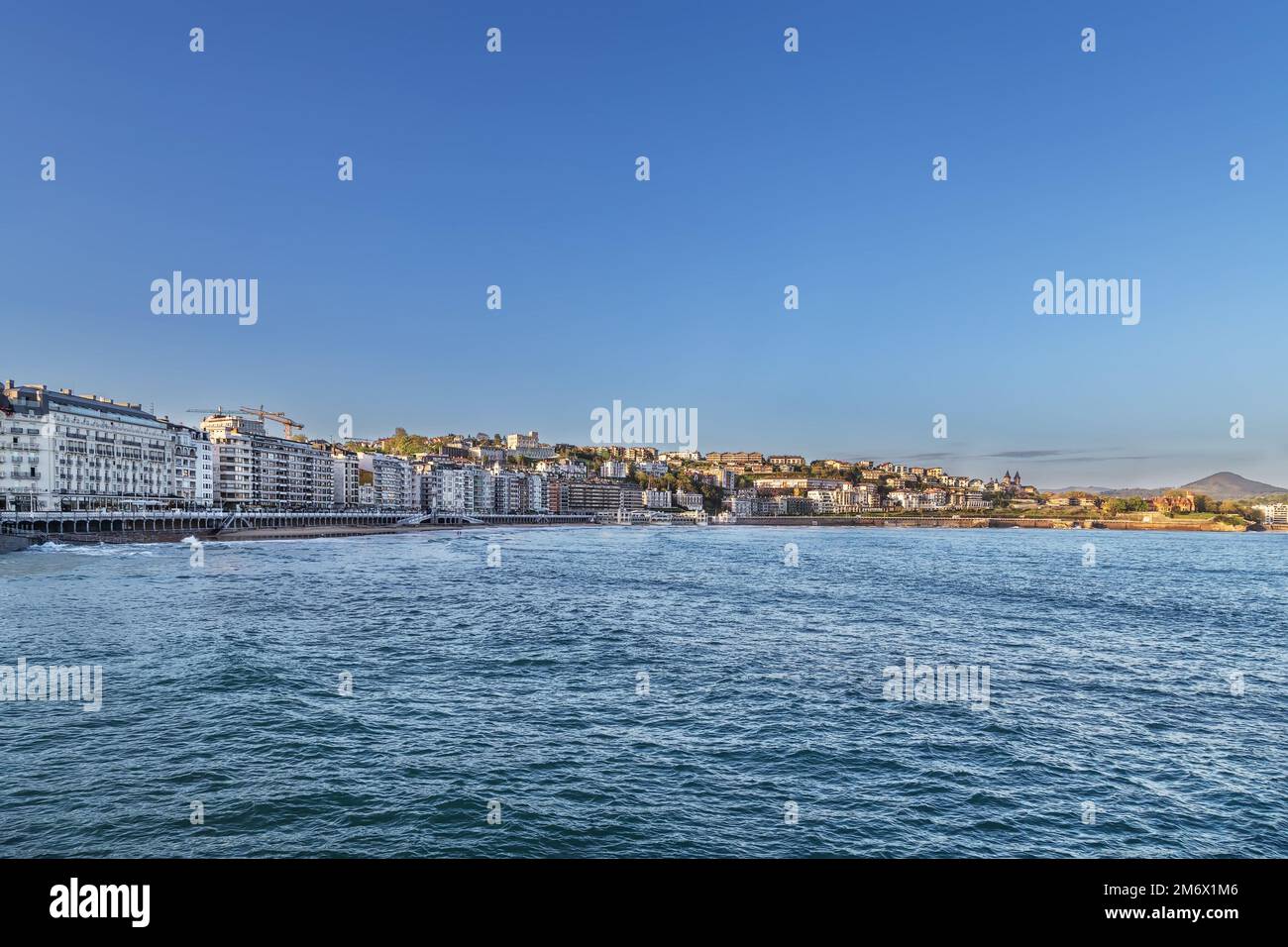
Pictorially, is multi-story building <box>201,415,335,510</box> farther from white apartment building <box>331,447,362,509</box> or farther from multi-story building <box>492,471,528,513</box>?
multi-story building <box>492,471,528,513</box>

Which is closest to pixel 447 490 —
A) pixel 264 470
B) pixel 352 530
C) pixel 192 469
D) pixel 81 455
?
pixel 264 470

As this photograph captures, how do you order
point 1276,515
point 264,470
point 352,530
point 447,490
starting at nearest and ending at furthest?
point 352,530
point 264,470
point 447,490
point 1276,515

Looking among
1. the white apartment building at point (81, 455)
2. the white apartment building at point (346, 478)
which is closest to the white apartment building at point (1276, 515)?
the white apartment building at point (346, 478)

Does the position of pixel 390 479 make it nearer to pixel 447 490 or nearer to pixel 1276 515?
pixel 447 490

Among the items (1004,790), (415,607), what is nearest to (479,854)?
(1004,790)

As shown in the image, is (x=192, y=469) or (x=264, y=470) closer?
(x=192, y=469)

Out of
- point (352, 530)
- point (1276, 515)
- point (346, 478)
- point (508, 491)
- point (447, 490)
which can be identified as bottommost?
point (1276, 515)
